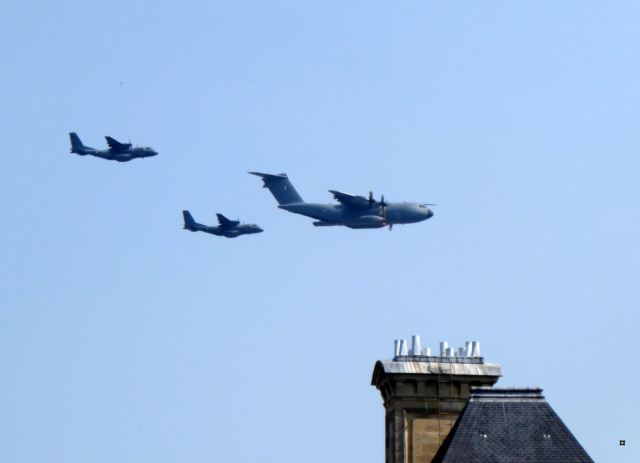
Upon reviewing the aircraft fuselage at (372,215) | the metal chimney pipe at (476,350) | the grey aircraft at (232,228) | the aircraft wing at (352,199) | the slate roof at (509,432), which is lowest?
the slate roof at (509,432)

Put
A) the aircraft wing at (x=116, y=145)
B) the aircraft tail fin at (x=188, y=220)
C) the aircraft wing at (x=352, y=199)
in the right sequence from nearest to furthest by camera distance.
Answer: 1. the aircraft wing at (x=352, y=199)
2. the aircraft wing at (x=116, y=145)
3. the aircraft tail fin at (x=188, y=220)

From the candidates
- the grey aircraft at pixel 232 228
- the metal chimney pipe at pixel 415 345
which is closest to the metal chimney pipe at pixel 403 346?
the metal chimney pipe at pixel 415 345

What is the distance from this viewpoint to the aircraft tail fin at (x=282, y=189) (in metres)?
152

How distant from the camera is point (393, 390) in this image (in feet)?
121

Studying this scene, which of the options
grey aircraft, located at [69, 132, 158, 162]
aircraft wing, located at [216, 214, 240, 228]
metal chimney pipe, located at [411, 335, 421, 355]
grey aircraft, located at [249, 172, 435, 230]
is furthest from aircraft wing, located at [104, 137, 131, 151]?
→ metal chimney pipe, located at [411, 335, 421, 355]

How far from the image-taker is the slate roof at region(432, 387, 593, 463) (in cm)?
3241

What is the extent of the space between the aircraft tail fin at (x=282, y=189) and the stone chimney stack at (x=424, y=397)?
114195 mm

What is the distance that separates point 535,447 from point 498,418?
4.29ft

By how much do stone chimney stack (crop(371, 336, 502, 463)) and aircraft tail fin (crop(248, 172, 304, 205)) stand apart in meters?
114

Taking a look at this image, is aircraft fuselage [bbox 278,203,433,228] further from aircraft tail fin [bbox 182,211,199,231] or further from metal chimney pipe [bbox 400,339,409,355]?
metal chimney pipe [bbox 400,339,409,355]

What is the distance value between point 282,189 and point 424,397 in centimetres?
11612

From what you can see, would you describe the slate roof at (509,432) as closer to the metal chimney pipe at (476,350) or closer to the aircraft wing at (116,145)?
the metal chimney pipe at (476,350)

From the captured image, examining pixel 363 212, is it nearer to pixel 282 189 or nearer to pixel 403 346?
pixel 282 189

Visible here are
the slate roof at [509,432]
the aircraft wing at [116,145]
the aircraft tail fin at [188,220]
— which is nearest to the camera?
the slate roof at [509,432]
